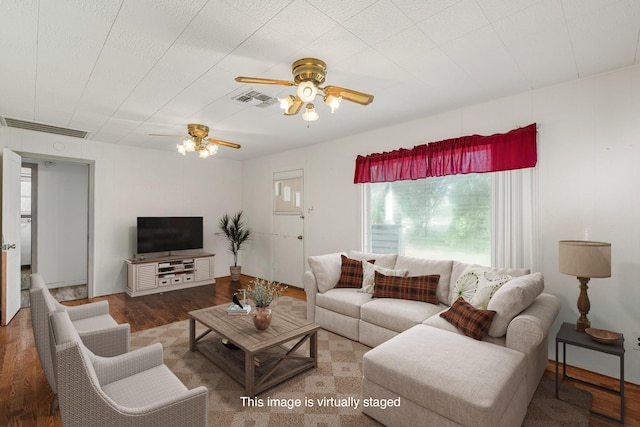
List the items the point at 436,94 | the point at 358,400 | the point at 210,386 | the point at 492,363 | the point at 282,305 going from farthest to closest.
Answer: the point at 282,305 < the point at 436,94 < the point at 210,386 < the point at 358,400 < the point at 492,363

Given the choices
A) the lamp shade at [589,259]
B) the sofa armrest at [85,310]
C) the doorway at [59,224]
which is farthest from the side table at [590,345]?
the doorway at [59,224]

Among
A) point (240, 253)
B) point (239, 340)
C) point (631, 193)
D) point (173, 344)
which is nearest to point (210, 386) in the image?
point (239, 340)

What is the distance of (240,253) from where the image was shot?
23.2ft

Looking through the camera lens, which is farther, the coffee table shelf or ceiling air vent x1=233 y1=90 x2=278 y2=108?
ceiling air vent x1=233 y1=90 x2=278 y2=108

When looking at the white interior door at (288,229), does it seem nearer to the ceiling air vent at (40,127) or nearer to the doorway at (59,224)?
the ceiling air vent at (40,127)

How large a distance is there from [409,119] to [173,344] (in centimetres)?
382

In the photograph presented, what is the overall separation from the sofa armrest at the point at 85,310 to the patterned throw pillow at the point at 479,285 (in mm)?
3459

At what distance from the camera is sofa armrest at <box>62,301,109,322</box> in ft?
9.28

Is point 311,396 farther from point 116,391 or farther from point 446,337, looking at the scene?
point 116,391

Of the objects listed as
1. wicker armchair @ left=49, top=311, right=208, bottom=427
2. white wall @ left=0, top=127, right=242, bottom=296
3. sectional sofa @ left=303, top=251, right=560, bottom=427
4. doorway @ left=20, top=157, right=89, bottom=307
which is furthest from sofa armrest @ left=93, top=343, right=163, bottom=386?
doorway @ left=20, top=157, right=89, bottom=307

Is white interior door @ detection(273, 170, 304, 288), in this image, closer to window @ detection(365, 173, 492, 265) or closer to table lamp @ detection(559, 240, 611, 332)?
window @ detection(365, 173, 492, 265)

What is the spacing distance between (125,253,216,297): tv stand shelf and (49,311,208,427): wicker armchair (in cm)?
374

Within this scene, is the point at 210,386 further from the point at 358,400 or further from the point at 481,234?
the point at 481,234

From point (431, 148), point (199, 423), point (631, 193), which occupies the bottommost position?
point (199, 423)
